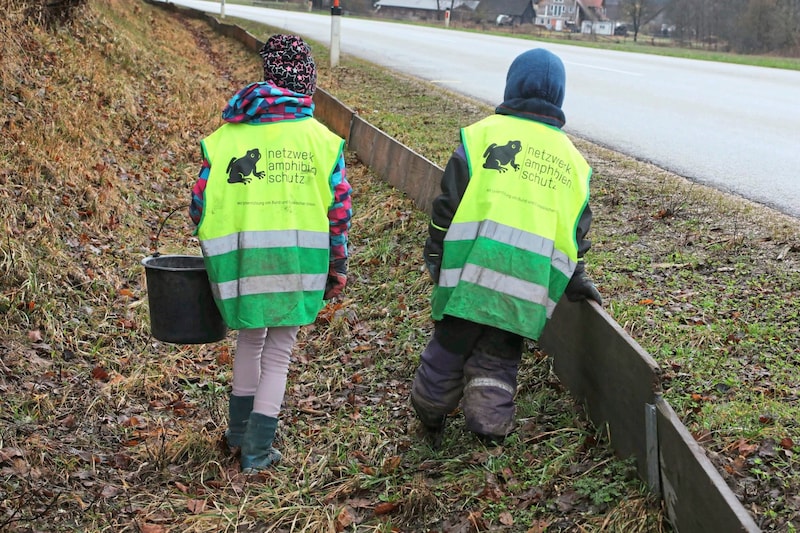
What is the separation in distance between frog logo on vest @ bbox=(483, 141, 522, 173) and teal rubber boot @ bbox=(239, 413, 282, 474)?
1.65 m

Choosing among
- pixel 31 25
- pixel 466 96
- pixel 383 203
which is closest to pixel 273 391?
pixel 383 203

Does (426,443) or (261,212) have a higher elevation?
(261,212)

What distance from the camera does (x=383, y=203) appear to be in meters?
8.43

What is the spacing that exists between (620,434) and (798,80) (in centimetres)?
1656

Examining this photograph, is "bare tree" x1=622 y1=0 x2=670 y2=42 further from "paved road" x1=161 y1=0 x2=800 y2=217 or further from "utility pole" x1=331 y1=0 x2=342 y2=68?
"utility pole" x1=331 y1=0 x2=342 y2=68

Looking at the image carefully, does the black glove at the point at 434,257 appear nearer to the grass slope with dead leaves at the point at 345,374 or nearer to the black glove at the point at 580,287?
the black glove at the point at 580,287

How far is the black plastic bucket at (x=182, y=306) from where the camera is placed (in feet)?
14.2

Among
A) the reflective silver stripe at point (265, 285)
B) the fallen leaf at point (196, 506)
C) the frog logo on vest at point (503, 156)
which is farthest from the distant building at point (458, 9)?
the fallen leaf at point (196, 506)

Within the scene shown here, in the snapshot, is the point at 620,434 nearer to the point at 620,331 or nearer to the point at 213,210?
the point at 620,331

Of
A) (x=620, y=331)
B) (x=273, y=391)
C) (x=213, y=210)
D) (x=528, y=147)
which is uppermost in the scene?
(x=528, y=147)

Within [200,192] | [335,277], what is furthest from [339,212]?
[200,192]

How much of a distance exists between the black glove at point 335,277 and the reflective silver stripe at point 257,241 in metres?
0.25

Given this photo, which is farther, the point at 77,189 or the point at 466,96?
the point at 466,96

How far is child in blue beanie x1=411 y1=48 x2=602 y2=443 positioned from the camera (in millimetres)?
4043
